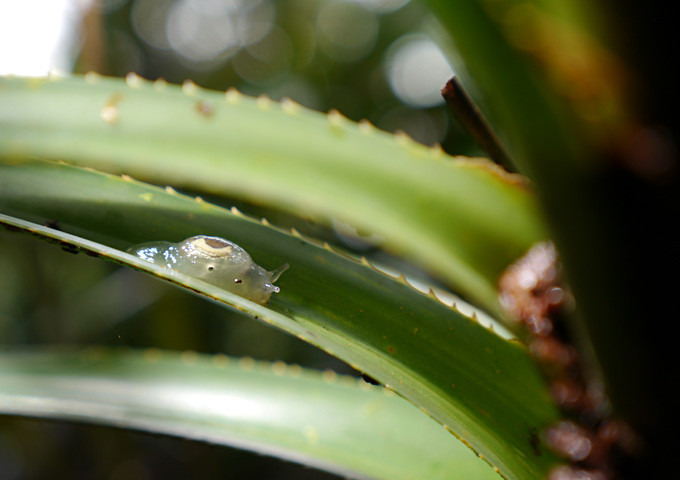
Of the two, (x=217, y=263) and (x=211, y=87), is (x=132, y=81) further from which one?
(x=211, y=87)

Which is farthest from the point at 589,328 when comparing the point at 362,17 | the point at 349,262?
the point at 362,17

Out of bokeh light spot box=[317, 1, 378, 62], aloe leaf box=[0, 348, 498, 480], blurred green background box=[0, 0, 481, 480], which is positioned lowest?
aloe leaf box=[0, 348, 498, 480]

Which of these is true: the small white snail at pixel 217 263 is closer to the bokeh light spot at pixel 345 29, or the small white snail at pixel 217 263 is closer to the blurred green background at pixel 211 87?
the blurred green background at pixel 211 87

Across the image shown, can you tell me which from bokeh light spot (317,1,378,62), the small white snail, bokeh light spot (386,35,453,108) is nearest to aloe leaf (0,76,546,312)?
the small white snail

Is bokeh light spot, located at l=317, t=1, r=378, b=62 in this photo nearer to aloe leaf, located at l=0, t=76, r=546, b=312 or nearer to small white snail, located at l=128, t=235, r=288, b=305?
aloe leaf, located at l=0, t=76, r=546, b=312

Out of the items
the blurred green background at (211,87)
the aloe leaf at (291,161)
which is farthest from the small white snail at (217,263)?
the blurred green background at (211,87)

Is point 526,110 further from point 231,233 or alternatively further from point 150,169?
point 150,169

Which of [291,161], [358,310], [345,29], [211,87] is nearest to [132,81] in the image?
[291,161]
